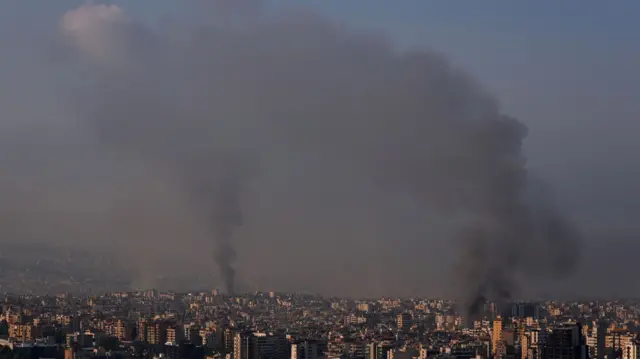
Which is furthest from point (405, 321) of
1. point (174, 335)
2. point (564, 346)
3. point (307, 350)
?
point (564, 346)

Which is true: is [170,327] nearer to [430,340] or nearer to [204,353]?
[204,353]

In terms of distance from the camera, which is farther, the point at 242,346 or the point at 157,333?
the point at 157,333

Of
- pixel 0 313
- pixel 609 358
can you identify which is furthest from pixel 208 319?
pixel 609 358

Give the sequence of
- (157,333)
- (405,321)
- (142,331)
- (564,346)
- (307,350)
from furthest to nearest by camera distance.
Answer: (405,321), (142,331), (157,333), (307,350), (564,346)

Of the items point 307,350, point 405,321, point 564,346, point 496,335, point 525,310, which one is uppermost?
point 525,310

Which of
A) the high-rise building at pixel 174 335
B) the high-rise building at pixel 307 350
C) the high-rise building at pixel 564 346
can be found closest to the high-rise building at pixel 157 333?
the high-rise building at pixel 174 335

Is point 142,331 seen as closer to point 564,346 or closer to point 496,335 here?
point 496,335

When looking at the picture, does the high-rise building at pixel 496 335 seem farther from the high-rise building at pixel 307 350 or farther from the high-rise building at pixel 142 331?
the high-rise building at pixel 142 331

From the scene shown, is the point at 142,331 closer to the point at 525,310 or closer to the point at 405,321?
the point at 405,321

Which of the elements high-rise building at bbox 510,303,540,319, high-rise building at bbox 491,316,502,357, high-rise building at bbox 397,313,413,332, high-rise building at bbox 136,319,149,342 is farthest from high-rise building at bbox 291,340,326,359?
high-rise building at bbox 397,313,413,332

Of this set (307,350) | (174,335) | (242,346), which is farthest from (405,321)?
(307,350)

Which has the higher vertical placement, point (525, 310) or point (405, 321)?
point (525, 310)

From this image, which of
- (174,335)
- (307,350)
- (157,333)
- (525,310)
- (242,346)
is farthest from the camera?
(525,310)
